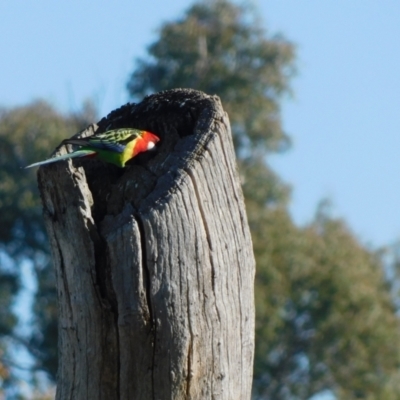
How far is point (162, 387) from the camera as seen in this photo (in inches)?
140

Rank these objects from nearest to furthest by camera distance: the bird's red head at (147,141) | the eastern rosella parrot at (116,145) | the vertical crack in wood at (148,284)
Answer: the vertical crack in wood at (148,284)
the eastern rosella parrot at (116,145)
the bird's red head at (147,141)

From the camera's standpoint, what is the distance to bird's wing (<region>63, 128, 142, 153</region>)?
4047 mm

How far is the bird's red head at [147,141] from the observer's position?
4.17m

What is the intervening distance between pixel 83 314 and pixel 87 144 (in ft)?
2.57

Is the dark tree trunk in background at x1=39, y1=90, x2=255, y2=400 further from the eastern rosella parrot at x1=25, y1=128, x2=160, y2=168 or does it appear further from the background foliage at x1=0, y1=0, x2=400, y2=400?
the background foliage at x1=0, y1=0, x2=400, y2=400

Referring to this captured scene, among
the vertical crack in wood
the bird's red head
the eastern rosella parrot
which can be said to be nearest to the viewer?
the vertical crack in wood

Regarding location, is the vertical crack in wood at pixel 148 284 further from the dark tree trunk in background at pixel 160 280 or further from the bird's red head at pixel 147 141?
the bird's red head at pixel 147 141

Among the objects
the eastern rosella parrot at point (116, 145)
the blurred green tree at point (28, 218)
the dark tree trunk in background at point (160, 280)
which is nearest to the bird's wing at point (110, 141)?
the eastern rosella parrot at point (116, 145)

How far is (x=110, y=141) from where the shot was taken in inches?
161

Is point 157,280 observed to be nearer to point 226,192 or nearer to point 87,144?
point 226,192

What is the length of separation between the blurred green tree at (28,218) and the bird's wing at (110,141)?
2127cm

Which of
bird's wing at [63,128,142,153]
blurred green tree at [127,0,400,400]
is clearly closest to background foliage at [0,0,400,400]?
blurred green tree at [127,0,400,400]

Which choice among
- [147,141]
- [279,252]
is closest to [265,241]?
[279,252]

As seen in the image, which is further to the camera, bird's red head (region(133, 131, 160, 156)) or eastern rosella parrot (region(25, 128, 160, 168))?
bird's red head (region(133, 131, 160, 156))
